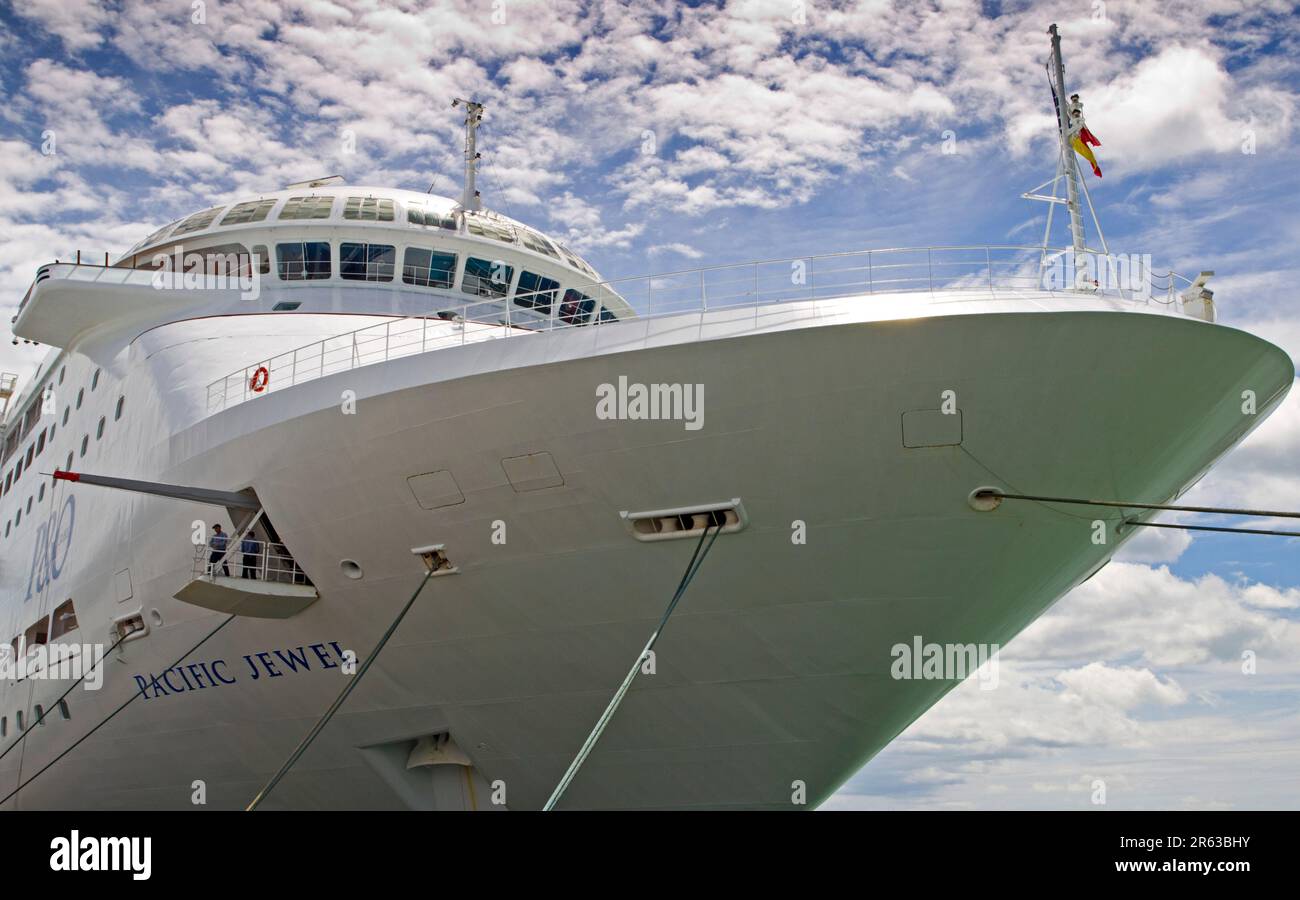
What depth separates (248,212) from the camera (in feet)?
62.5

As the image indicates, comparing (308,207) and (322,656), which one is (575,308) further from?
(322,656)

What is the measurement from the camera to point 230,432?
13180mm

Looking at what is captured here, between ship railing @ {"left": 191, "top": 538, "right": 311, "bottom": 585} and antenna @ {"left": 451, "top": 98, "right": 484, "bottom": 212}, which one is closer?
ship railing @ {"left": 191, "top": 538, "right": 311, "bottom": 585}

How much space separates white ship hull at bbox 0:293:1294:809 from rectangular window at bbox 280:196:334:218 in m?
5.77

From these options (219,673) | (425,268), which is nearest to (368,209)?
(425,268)

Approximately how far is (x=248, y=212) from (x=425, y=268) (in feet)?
11.5

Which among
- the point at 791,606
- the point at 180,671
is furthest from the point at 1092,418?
the point at 180,671

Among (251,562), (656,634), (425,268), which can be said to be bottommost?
(656,634)

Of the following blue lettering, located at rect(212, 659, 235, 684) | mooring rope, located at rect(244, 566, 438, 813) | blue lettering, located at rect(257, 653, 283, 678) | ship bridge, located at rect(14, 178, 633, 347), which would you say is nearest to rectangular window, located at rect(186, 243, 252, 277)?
ship bridge, located at rect(14, 178, 633, 347)

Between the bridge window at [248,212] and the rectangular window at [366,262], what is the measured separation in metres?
1.94

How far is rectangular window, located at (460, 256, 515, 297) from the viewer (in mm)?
18188

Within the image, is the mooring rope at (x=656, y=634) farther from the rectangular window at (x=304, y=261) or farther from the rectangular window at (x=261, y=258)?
the rectangular window at (x=261, y=258)

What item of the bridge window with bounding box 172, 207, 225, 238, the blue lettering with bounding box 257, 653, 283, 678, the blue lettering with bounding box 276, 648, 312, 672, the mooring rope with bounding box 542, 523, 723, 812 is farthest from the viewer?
the bridge window with bounding box 172, 207, 225, 238

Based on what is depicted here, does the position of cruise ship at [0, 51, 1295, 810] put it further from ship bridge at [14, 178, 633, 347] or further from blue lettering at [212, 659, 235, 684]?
ship bridge at [14, 178, 633, 347]
